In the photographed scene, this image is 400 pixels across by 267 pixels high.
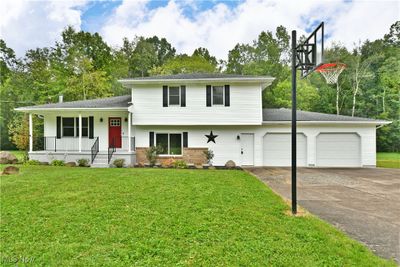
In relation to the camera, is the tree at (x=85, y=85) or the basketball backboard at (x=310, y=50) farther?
the tree at (x=85, y=85)

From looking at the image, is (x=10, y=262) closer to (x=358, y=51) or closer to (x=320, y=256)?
(x=320, y=256)

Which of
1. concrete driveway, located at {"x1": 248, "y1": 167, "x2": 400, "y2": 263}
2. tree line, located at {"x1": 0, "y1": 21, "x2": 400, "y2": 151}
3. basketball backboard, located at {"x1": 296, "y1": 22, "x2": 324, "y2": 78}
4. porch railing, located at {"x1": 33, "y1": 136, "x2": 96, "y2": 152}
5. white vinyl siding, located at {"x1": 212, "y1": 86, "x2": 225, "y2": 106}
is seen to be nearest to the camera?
concrete driveway, located at {"x1": 248, "y1": 167, "x2": 400, "y2": 263}

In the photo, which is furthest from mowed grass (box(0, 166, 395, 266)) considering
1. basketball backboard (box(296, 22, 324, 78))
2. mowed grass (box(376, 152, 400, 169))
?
mowed grass (box(376, 152, 400, 169))

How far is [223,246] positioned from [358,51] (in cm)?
3088

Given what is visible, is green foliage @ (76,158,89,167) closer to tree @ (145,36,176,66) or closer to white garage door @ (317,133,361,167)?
white garage door @ (317,133,361,167)

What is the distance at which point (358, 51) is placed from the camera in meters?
26.7

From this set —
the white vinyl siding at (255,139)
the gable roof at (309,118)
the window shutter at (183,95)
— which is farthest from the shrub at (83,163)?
the gable roof at (309,118)

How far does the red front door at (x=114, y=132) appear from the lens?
50.3ft

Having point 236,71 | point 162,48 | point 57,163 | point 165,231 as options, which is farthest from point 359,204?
point 162,48

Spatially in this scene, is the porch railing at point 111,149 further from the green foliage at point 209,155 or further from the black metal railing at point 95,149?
the green foliage at point 209,155

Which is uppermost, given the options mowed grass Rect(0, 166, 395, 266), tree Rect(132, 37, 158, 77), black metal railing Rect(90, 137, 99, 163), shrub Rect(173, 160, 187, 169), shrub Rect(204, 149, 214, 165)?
tree Rect(132, 37, 158, 77)

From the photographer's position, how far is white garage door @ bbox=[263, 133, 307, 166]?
14.9m

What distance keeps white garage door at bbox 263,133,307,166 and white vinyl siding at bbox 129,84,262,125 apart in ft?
5.58

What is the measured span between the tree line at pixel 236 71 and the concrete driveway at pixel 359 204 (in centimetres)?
1731
